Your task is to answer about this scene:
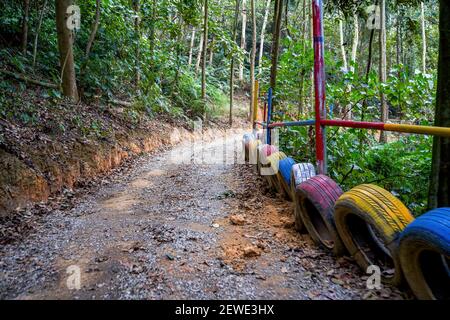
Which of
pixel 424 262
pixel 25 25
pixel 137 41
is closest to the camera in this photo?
pixel 424 262

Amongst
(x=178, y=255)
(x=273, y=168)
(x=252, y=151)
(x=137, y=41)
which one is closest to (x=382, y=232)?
(x=178, y=255)

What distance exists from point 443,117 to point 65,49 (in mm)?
8203

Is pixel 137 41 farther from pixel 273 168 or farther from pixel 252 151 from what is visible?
pixel 273 168

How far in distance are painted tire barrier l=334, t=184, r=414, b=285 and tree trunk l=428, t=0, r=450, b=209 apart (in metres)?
0.44

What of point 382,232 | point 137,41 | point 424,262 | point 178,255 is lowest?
point 178,255

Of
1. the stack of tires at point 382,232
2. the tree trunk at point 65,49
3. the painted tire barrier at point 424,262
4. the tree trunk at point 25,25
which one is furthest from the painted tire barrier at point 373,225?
the tree trunk at point 25,25

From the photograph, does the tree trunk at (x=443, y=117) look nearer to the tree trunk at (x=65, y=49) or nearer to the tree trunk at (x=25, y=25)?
the tree trunk at (x=65, y=49)

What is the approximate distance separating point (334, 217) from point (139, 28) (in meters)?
12.2

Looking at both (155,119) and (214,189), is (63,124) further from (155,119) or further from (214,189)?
(155,119)

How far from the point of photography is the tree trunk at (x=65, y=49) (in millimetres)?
8148

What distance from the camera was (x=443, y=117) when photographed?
9.02ft

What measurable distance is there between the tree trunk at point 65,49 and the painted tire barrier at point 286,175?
600 cm

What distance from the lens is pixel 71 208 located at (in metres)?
5.25
